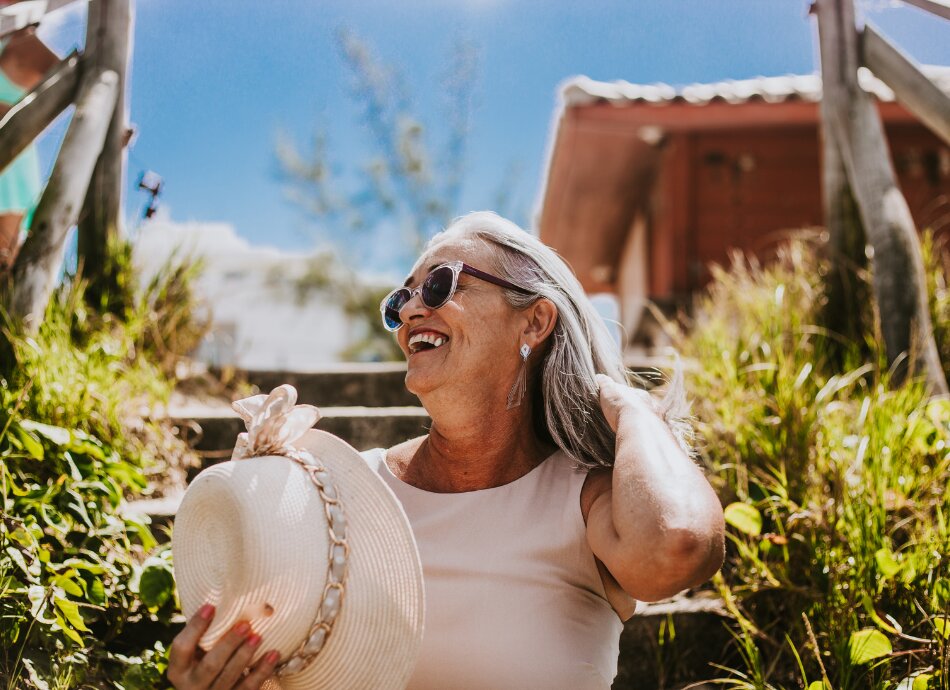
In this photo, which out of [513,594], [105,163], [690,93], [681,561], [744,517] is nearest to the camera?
[681,561]

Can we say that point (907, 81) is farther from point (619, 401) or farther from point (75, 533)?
point (75, 533)

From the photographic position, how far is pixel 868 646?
2.04 m

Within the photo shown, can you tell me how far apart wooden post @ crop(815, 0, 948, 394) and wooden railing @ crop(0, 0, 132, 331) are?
3.39 meters

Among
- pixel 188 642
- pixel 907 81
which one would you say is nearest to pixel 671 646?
pixel 188 642

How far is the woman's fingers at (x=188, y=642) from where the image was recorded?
139 cm

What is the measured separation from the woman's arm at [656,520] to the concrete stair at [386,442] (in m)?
0.91

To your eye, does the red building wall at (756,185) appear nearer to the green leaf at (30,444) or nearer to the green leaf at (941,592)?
the green leaf at (941,592)

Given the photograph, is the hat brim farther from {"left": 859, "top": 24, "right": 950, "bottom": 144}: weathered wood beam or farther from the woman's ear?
{"left": 859, "top": 24, "right": 950, "bottom": 144}: weathered wood beam

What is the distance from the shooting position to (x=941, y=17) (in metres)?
3.43

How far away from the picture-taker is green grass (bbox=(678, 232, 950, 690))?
86.4 inches

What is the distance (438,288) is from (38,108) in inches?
99.5

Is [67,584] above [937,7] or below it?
below

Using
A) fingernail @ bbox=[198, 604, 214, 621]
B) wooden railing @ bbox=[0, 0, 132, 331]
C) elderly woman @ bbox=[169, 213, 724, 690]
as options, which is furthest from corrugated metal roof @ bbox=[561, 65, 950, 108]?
fingernail @ bbox=[198, 604, 214, 621]

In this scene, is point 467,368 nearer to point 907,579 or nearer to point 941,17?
point 907,579
